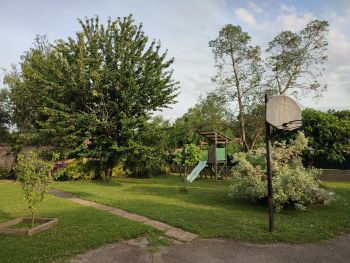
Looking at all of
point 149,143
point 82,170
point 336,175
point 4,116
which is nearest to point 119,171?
point 82,170

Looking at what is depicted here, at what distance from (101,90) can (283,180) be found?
12.4 m

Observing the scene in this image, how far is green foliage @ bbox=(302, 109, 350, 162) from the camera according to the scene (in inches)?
715

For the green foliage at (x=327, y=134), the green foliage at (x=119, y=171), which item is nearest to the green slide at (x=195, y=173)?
the green foliage at (x=119, y=171)

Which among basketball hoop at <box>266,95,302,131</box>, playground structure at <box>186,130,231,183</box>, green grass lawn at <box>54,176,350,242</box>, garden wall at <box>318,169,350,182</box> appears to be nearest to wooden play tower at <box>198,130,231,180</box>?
playground structure at <box>186,130,231,183</box>

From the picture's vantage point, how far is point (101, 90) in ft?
61.9

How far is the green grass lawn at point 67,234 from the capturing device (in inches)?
227

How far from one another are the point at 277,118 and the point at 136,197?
6860 mm

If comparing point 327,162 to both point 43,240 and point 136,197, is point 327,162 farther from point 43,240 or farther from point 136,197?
point 43,240

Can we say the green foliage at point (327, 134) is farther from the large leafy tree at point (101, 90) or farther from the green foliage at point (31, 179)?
the green foliage at point (31, 179)

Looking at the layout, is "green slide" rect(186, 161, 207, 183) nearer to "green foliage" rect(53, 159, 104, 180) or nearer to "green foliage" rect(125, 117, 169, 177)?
"green foliage" rect(125, 117, 169, 177)

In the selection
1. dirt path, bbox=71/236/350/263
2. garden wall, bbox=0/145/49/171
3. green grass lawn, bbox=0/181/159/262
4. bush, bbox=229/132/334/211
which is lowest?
dirt path, bbox=71/236/350/263

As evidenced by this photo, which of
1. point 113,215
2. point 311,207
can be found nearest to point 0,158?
point 113,215

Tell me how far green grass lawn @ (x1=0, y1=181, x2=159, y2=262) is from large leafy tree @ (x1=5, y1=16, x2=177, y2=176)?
8.79 meters

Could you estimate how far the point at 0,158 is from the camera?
78.5 ft
